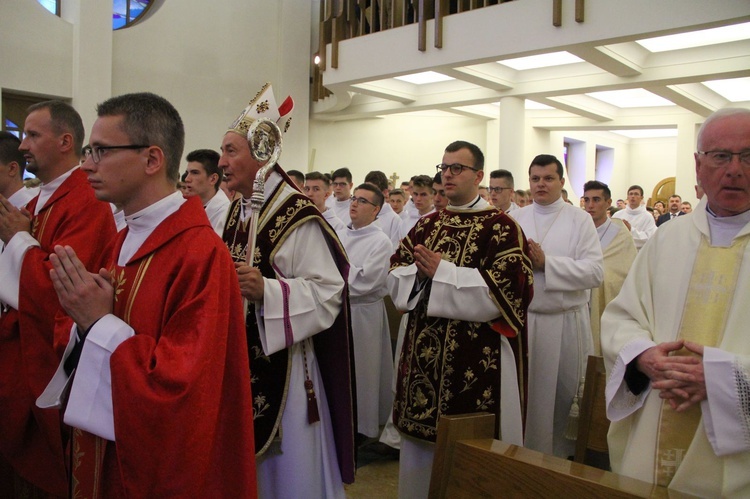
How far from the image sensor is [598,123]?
678 inches

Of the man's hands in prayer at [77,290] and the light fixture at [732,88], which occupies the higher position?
the light fixture at [732,88]

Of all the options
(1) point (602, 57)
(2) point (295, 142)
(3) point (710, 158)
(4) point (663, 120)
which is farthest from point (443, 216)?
(4) point (663, 120)

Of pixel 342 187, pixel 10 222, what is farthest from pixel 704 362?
pixel 342 187

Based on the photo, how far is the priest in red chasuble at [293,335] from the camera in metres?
2.90

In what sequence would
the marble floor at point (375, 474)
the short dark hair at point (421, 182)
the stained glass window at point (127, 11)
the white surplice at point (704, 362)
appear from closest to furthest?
the white surplice at point (704, 362) → the marble floor at point (375, 474) → the short dark hair at point (421, 182) → the stained glass window at point (127, 11)

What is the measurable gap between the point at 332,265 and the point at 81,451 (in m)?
1.36

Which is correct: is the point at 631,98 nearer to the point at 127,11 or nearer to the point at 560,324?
the point at 127,11

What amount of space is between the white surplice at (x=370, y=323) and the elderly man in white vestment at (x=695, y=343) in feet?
9.89

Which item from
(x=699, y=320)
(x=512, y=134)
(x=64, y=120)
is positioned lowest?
(x=699, y=320)

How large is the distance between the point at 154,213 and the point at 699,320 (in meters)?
1.91

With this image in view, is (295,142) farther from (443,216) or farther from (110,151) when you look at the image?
(110,151)

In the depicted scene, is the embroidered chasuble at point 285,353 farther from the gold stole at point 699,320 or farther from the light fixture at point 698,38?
the light fixture at point 698,38

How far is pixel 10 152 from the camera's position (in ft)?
12.2

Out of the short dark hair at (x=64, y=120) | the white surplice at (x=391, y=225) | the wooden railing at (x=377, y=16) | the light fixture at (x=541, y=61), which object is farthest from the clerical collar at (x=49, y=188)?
the light fixture at (x=541, y=61)
